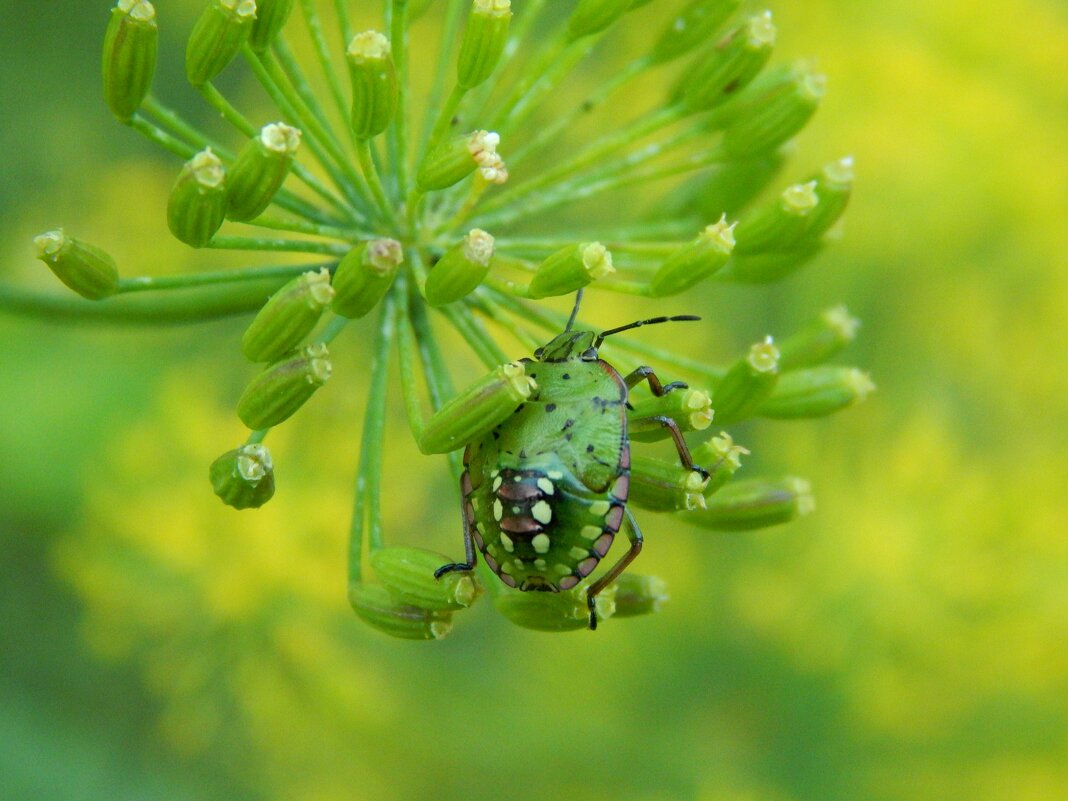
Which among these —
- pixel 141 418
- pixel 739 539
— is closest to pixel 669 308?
pixel 739 539

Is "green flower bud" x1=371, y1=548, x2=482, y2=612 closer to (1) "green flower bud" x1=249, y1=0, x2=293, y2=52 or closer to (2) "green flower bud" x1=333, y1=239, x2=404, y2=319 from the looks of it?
(2) "green flower bud" x1=333, y1=239, x2=404, y2=319

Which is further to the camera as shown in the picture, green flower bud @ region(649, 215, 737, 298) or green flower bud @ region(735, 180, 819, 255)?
green flower bud @ region(735, 180, 819, 255)

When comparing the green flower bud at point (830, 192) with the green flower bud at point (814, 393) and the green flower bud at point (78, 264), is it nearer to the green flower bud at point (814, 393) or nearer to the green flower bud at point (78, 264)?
the green flower bud at point (814, 393)

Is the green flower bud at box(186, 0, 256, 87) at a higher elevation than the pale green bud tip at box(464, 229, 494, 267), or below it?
higher

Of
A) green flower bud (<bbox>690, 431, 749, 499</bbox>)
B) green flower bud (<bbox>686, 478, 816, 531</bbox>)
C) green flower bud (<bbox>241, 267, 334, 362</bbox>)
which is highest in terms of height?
green flower bud (<bbox>241, 267, 334, 362</bbox>)

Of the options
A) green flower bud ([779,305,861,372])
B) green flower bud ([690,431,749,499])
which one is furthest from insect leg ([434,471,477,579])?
green flower bud ([779,305,861,372])

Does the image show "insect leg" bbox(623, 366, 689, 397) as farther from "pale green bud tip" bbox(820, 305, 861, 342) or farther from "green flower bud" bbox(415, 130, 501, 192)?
"pale green bud tip" bbox(820, 305, 861, 342)

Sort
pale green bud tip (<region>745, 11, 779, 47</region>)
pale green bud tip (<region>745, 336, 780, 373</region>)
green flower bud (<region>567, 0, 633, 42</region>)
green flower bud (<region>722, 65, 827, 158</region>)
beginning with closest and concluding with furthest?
1. pale green bud tip (<region>745, 336, 780, 373</region>)
2. green flower bud (<region>567, 0, 633, 42</region>)
3. pale green bud tip (<region>745, 11, 779, 47</region>)
4. green flower bud (<region>722, 65, 827, 158</region>)

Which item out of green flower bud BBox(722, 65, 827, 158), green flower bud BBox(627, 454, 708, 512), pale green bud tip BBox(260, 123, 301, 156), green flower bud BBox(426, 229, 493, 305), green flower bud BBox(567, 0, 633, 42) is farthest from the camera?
green flower bud BBox(722, 65, 827, 158)
